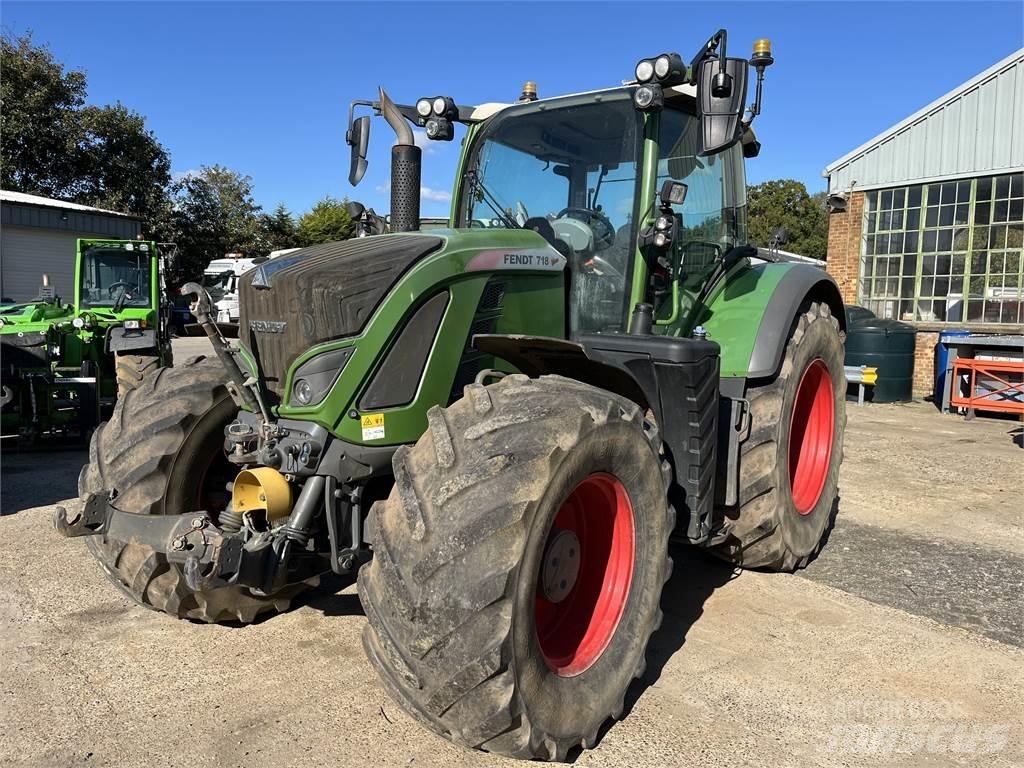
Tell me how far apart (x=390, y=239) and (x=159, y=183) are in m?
29.9

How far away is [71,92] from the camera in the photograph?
2686 cm

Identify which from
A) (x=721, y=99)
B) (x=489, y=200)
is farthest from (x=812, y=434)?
(x=721, y=99)

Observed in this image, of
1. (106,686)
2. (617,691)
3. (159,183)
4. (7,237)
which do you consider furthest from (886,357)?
(159,183)

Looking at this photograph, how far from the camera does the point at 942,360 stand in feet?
39.1

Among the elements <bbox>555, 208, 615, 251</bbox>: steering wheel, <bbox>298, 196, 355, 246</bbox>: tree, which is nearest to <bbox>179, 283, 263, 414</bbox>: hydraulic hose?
<bbox>555, 208, 615, 251</bbox>: steering wheel

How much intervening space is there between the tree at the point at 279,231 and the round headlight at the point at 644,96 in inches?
1305

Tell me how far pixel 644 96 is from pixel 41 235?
80.7ft

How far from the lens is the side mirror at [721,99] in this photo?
125 inches

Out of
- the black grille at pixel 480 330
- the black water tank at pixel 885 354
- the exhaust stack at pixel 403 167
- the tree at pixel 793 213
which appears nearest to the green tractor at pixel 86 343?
the exhaust stack at pixel 403 167

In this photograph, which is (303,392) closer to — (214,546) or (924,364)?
(214,546)

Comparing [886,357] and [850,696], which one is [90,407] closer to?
[850,696]

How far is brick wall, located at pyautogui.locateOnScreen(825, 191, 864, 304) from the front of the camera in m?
14.1

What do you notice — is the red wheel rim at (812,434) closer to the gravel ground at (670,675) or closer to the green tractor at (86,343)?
the gravel ground at (670,675)

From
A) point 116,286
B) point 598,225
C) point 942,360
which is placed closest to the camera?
point 598,225
